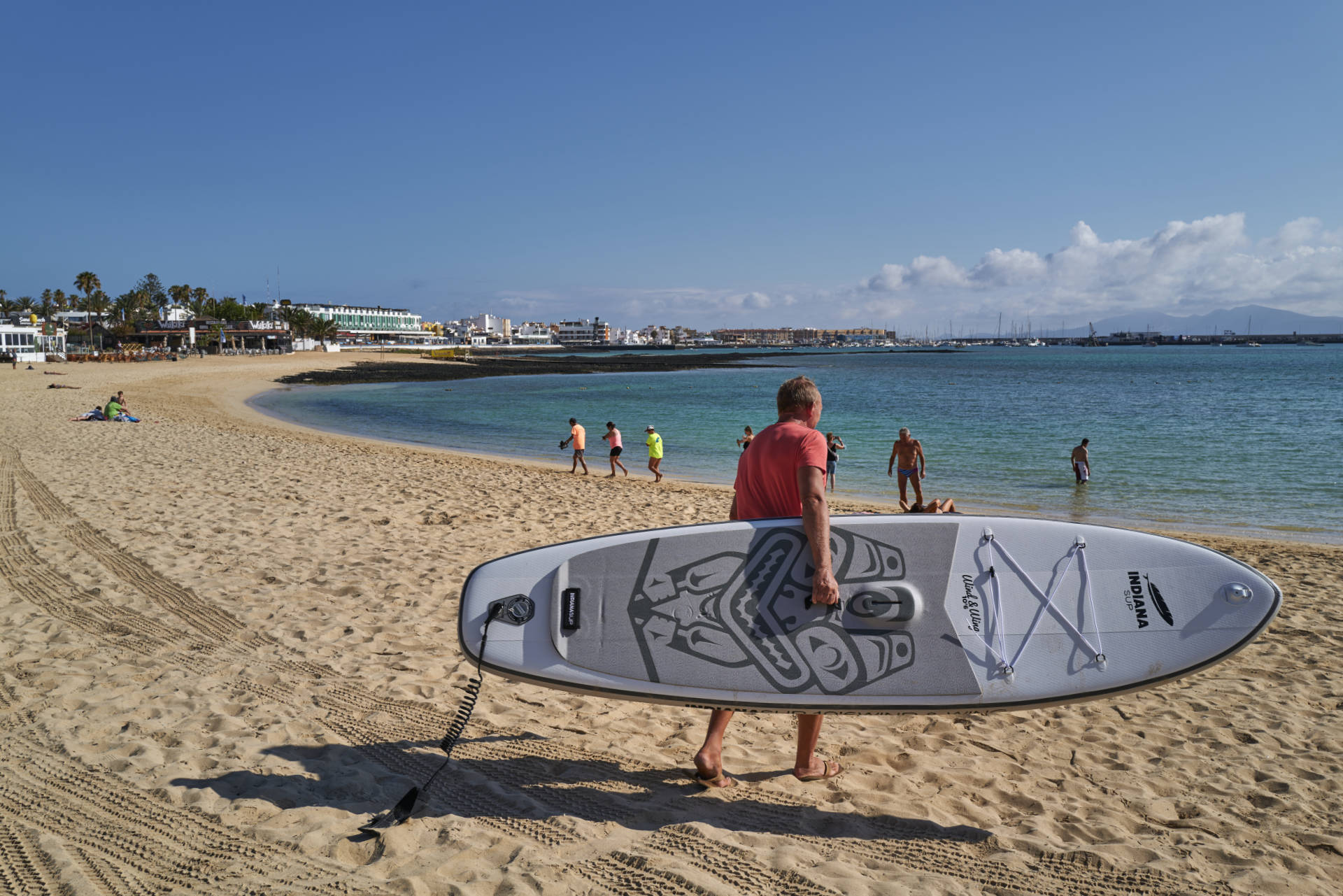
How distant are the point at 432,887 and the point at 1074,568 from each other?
329cm

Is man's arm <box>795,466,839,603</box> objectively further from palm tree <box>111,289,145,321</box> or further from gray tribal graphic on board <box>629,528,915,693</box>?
palm tree <box>111,289,145,321</box>

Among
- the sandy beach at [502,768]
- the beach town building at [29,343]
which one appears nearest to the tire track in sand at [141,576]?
the sandy beach at [502,768]

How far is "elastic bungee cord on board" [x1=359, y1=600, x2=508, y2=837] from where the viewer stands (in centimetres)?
297

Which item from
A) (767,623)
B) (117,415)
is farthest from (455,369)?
(767,623)

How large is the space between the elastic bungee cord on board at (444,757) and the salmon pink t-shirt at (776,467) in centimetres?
131

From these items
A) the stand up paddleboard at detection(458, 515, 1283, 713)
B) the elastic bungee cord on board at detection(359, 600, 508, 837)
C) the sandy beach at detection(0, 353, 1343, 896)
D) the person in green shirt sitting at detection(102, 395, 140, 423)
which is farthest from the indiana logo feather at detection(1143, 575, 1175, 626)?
the person in green shirt sitting at detection(102, 395, 140, 423)

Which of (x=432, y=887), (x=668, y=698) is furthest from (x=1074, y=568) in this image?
(x=432, y=887)

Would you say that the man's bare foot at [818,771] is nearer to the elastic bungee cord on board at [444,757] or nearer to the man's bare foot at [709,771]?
the man's bare foot at [709,771]

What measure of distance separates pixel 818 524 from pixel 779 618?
553 mm

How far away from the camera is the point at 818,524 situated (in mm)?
3174

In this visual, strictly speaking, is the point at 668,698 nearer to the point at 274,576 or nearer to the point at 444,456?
the point at 274,576

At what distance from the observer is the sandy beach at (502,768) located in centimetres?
279

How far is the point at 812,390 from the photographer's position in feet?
11.2

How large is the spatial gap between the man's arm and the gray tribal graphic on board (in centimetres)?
18
